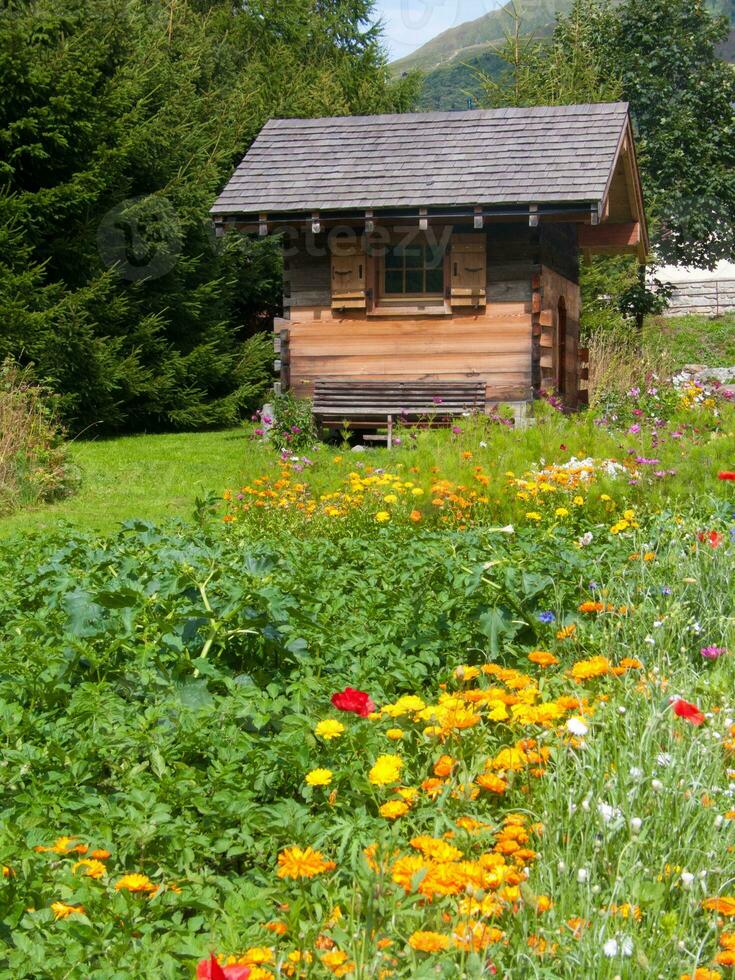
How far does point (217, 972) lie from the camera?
1.72 metres

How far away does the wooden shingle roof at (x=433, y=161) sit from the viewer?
14.3 meters

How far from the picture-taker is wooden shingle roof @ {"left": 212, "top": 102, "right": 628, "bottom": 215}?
1434 cm

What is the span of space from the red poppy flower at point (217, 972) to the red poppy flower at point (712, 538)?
314 centimetres

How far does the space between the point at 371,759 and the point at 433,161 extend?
43.8 feet

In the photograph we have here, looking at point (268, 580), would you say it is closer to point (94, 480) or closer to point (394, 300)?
point (94, 480)

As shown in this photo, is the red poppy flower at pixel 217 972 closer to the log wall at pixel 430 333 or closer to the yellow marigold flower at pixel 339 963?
the yellow marigold flower at pixel 339 963

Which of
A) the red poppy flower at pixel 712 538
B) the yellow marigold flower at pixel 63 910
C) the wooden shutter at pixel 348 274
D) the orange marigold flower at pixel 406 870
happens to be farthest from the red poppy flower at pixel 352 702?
the wooden shutter at pixel 348 274

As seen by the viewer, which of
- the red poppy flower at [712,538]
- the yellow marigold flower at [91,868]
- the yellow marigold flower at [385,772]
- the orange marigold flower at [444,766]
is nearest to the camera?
the yellow marigold flower at [91,868]

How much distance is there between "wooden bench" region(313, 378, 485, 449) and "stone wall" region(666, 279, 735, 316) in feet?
58.0

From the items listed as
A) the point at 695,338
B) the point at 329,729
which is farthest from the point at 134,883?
the point at 695,338

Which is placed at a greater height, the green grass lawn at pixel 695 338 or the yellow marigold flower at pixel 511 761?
the yellow marigold flower at pixel 511 761

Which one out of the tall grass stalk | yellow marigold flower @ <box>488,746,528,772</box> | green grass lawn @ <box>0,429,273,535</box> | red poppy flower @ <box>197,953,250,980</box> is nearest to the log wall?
green grass lawn @ <box>0,429,273,535</box>

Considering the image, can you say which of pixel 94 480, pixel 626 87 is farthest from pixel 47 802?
pixel 626 87

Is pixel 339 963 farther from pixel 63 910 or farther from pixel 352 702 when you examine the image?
pixel 352 702
